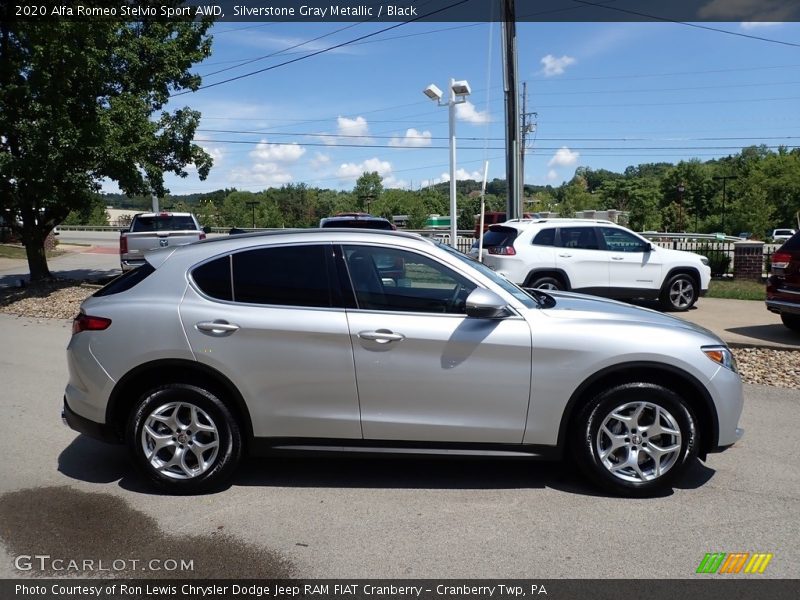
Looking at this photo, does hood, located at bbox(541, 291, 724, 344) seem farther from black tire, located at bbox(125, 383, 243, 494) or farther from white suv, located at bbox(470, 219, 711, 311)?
white suv, located at bbox(470, 219, 711, 311)

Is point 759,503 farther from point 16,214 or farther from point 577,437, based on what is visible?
point 16,214

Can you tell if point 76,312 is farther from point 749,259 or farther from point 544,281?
point 749,259

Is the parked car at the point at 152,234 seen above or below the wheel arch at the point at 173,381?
above

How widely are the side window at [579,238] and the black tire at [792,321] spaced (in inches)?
128

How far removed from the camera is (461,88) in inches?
590

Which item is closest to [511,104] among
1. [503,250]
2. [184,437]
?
[503,250]

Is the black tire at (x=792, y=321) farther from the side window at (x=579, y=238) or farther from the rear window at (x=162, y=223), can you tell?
the rear window at (x=162, y=223)

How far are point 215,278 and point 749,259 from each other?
15605 mm

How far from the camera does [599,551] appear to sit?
344cm

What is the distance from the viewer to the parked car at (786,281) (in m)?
8.78

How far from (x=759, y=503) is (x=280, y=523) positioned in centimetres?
298

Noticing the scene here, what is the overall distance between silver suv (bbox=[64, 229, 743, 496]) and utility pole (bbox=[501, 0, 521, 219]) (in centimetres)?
1283

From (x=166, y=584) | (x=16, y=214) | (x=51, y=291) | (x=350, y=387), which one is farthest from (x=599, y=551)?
(x=16, y=214)

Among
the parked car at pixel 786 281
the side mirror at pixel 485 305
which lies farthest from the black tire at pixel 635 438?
the parked car at pixel 786 281
